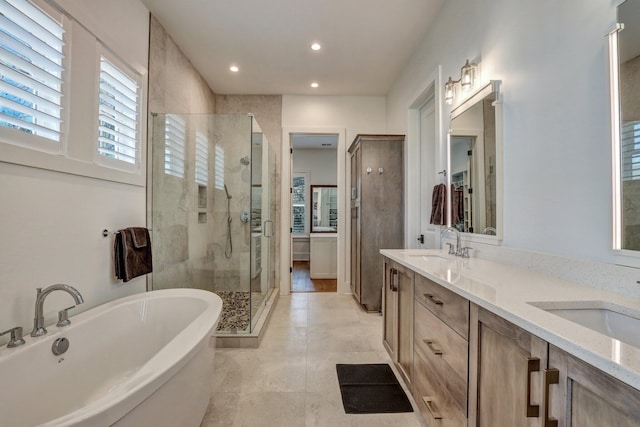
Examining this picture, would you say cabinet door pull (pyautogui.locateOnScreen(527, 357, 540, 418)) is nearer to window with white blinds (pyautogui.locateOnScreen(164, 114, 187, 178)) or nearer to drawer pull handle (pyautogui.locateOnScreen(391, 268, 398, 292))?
drawer pull handle (pyautogui.locateOnScreen(391, 268, 398, 292))

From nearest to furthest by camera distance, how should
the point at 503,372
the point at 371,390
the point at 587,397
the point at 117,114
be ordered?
the point at 587,397
the point at 503,372
the point at 371,390
the point at 117,114

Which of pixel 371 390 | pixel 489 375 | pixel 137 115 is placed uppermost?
pixel 137 115

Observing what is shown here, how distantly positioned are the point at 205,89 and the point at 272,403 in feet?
11.8

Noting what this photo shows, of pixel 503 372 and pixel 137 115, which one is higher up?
pixel 137 115

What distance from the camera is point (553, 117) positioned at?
4.14 feet

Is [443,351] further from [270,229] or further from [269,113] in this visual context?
[269,113]

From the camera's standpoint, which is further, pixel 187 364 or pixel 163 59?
pixel 163 59

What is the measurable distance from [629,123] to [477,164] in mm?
935

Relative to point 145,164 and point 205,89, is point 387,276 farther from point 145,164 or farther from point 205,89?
point 205,89

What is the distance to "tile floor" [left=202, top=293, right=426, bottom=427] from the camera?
162 cm

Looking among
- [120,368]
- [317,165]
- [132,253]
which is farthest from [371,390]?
[317,165]

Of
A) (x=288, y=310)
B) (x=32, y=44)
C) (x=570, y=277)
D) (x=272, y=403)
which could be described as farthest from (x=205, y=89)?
(x=570, y=277)

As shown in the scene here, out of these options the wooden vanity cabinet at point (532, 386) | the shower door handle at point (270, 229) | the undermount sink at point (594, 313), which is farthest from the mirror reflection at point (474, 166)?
the shower door handle at point (270, 229)

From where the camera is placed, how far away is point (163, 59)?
8.55 feet
